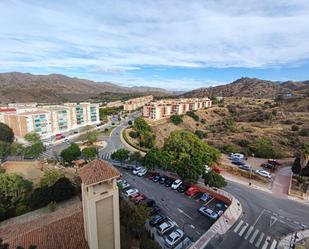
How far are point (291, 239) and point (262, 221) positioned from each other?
3.69 meters

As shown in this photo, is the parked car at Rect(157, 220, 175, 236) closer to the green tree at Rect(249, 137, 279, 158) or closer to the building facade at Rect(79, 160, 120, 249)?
the building facade at Rect(79, 160, 120, 249)

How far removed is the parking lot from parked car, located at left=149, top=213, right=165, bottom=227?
1394mm

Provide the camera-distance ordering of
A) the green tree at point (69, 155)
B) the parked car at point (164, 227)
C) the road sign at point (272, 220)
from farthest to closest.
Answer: the green tree at point (69, 155) → the road sign at point (272, 220) → the parked car at point (164, 227)

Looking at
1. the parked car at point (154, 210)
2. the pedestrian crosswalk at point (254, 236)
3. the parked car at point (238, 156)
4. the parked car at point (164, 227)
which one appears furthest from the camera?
the parked car at point (238, 156)

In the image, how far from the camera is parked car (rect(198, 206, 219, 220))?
26978 mm

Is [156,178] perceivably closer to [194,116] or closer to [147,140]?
[147,140]

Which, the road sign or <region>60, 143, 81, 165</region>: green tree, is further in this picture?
<region>60, 143, 81, 165</region>: green tree

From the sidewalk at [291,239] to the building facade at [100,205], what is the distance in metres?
18.6

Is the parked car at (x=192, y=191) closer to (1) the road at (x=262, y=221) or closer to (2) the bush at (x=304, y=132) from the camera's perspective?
(1) the road at (x=262, y=221)

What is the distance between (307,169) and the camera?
3756cm

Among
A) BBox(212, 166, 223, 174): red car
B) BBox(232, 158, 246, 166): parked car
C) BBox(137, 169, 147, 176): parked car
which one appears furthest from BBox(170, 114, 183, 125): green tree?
BBox(137, 169, 147, 176): parked car

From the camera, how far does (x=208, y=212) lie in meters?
27.7

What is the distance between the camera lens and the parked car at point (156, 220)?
25.7 meters

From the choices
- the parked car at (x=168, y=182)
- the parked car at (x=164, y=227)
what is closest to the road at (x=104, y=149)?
the parked car at (x=168, y=182)
